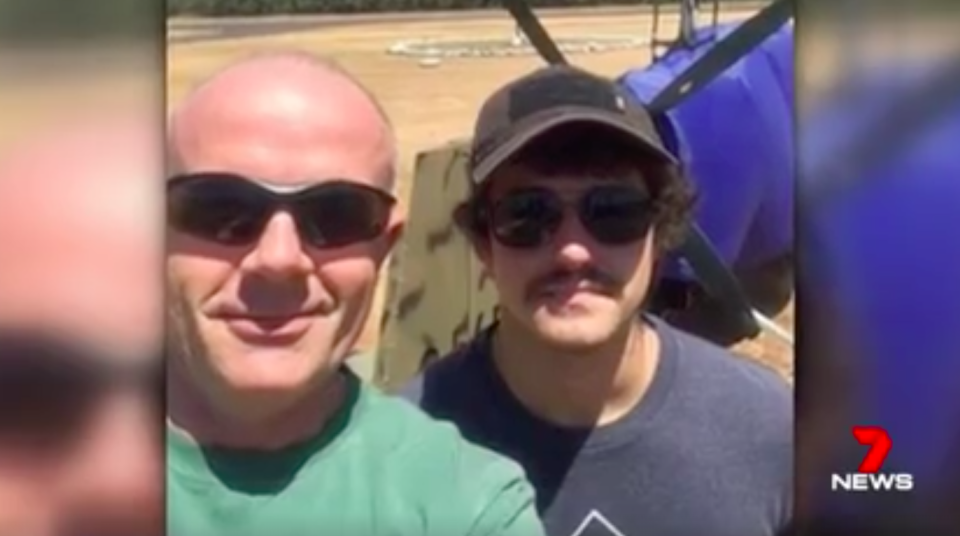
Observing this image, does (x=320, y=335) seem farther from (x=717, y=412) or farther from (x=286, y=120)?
(x=717, y=412)

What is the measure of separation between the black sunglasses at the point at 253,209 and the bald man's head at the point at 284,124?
2 cm

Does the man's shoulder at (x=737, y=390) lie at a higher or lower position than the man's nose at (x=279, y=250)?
lower

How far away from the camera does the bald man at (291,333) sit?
3047 millimetres

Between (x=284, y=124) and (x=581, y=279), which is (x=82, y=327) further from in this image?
(x=581, y=279)

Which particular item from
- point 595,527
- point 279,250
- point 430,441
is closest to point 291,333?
point 279,250

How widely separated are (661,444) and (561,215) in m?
0.35

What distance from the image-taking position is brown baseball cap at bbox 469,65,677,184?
3068 mm

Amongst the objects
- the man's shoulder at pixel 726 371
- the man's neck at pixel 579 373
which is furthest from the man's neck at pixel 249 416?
the man's shoulder at pixel 726 371

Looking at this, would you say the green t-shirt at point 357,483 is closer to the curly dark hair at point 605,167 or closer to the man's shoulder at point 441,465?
the man's shoulder at point 441,465

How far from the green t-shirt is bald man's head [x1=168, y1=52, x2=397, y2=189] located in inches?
12.2

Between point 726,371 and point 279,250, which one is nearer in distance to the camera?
point 279,250

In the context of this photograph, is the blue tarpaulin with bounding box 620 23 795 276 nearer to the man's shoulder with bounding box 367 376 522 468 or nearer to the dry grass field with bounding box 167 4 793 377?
the dry grass field with bounding box 167 4 793 377

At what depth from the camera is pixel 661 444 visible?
125 inches

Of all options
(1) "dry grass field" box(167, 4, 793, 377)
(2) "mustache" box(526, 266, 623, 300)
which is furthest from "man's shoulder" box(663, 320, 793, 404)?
(1) "dry grass field" box(167, 4, 793, 377)
